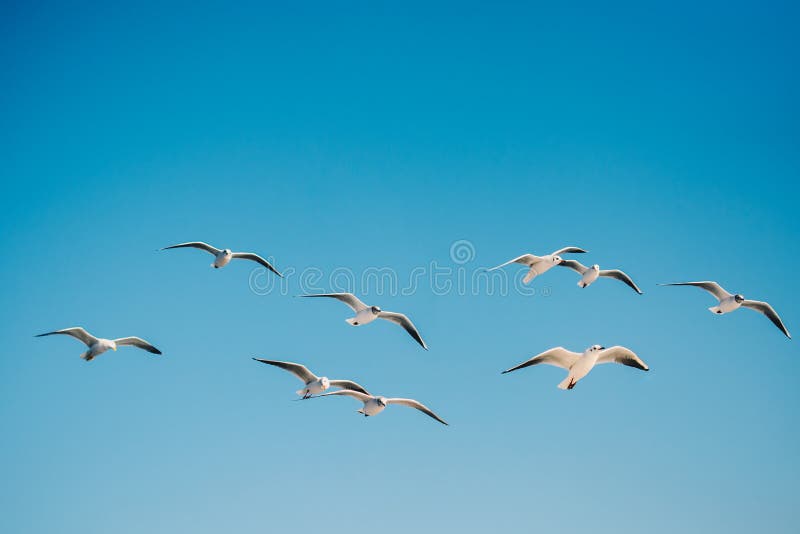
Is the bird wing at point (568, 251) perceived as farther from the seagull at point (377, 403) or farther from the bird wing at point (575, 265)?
the seagull at point (377, 403)

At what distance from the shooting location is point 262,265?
2539cm

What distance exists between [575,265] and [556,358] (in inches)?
240

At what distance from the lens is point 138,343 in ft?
77.2

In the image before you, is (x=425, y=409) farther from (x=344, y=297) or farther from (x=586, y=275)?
(x=586, y=275)

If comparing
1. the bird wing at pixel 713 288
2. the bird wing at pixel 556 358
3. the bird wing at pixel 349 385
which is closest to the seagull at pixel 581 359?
the bird wing at pixel 556 358

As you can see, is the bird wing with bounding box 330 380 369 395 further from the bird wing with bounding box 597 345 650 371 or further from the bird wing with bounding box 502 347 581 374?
the bird wing with bounding box 597 345 650 371

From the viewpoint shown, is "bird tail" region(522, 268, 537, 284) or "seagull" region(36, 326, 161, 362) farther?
"bird tail" region(522, 268, 537, 284)

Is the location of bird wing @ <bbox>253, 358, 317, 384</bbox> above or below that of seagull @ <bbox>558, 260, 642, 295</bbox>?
below

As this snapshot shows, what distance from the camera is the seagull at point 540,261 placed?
2345 centimetres

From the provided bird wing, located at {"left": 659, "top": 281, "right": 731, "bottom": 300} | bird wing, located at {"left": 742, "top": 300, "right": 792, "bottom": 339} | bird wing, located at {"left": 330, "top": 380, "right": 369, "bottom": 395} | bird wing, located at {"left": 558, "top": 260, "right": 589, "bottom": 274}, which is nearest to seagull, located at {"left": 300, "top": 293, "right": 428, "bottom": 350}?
bird wing, located at {"left": 330, "top": 380, "right": 369, "bottom": 395}

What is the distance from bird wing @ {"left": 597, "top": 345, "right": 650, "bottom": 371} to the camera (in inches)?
756

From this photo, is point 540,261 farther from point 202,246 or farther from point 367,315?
point 202,246

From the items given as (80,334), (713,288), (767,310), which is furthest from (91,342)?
(767,310)

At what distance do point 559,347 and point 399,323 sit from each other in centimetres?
599
